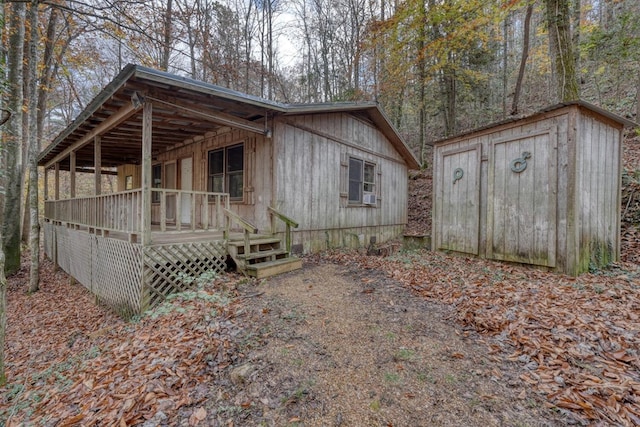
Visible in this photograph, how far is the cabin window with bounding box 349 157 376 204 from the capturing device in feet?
28.8

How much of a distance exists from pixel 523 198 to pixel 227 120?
567 centimetres

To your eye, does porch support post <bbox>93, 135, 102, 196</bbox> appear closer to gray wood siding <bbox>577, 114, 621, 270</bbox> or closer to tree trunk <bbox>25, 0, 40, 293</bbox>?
tree trunk <bbox>25, 0, 40, 293</bbox>

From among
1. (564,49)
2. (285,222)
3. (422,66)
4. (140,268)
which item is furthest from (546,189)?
(422,66)

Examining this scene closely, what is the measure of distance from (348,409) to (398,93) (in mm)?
14932

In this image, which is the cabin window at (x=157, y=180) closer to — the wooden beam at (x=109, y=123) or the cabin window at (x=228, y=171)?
the wooden beam at (x=109, y=123)

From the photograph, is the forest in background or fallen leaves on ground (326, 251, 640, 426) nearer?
fallen leaves on ground (326, 251, 640, 426)

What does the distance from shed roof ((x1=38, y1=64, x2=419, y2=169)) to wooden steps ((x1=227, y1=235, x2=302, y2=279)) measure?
2.32 m

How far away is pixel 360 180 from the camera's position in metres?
9.07

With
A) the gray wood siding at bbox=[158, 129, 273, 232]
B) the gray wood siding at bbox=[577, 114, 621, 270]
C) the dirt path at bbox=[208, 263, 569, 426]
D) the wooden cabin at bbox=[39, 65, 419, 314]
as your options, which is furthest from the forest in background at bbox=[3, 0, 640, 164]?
the dirt path at bbox=[208, 263, 569, 426]

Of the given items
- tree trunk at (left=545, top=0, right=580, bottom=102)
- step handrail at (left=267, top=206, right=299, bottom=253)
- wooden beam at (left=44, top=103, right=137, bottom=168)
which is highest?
tree trunk at (left=545, top=0, right=580, bottom=102)

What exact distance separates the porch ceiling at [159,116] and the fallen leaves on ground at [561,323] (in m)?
4.44

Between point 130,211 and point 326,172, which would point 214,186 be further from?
point 130,211

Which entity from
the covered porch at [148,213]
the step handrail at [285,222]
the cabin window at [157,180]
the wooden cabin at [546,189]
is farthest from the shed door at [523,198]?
the cabin window at [157,180]

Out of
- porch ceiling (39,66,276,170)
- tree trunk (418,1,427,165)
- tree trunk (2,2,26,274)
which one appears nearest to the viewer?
porch ceiling (39,66,276,170)
